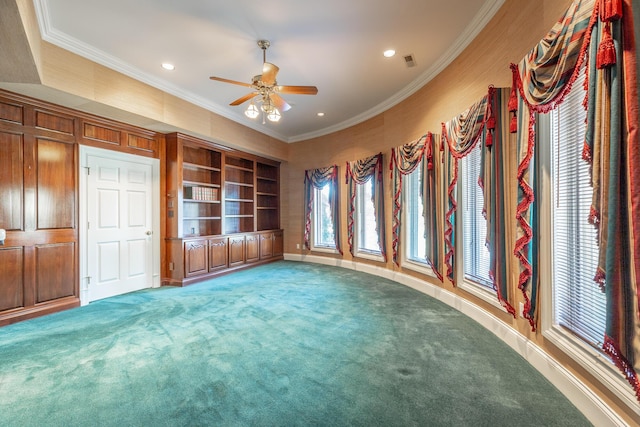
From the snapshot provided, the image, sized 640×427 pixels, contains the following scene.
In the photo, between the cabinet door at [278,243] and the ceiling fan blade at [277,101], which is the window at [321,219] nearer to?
the cabinet door at [278,243]

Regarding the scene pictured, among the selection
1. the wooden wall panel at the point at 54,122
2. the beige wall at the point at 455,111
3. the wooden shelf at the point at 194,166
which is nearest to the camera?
the beige wall at the point at 455,111

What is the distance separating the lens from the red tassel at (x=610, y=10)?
1.21 metres

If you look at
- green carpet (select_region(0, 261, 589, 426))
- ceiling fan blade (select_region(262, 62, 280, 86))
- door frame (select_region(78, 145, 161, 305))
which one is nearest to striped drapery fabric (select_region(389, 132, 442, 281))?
green carpet (select_region(0, 261, 589, 426))

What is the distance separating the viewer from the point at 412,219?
452 cm

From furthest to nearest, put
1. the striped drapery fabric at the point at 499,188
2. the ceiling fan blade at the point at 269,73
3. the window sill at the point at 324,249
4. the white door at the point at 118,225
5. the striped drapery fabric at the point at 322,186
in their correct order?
the window sill at the point at 324,249 < the striped drapery fabric at the point at 322,186 < the white door at the point at 118,225 < the ceiling fan blade at the point at 269,73 < the striped drapery fabric at the point at 499,188

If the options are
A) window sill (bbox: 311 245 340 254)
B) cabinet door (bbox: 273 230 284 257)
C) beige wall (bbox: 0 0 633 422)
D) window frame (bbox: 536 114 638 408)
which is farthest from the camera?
cabinet door (bbox: 273 230 284 257)

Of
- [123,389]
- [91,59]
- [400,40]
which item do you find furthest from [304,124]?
[123,389]

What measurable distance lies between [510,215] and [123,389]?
3293 mm

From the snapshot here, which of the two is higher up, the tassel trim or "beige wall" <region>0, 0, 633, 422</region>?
"beige wall" <region>0, 0, 633, 422</region>

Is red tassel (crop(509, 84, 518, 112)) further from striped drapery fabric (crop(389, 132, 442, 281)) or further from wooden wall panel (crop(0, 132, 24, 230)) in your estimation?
wooden wall panel (crop(0, 132, 24, 230))

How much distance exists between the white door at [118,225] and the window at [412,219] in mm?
4252

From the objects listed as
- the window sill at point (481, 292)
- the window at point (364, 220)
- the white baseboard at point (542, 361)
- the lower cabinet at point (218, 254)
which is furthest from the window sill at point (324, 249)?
the window sill at point (481, 292)

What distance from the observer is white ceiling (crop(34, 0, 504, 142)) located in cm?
262

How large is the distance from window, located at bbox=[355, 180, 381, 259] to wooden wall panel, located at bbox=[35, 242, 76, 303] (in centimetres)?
455
